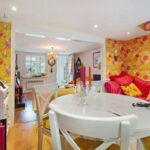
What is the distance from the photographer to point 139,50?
185 inches

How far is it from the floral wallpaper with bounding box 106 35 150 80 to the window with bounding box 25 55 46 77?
15.0ft

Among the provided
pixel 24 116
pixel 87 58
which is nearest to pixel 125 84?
pixel 24 116

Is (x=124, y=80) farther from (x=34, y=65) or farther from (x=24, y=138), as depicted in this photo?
(x=34, y=65)

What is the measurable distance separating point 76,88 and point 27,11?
1.79 m

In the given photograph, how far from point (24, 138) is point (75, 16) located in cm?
248

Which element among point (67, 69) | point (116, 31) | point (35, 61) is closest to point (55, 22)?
point (116, 31)

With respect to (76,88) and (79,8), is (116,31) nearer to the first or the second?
(79,8)

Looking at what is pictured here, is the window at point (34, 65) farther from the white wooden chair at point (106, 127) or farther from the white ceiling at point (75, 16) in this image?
the white wooden chair at point (106, 127)

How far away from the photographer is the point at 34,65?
315 inches

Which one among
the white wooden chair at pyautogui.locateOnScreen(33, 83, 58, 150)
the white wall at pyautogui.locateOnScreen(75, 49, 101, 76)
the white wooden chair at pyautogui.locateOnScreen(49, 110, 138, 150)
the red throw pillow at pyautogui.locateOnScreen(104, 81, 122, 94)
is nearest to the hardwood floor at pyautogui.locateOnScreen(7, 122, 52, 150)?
the white wooden chair at pyautogui.locateOnScreen(33, 83, 58, 150)

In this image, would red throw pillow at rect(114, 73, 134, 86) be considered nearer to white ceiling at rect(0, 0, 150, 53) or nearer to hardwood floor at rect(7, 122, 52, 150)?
white ceiling at rect(0, 0, 150, 53)

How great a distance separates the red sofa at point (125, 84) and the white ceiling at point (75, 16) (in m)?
1.38

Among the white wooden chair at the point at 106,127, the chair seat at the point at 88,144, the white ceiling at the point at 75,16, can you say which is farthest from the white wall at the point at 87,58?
the white wooden chair at the point at 106,127

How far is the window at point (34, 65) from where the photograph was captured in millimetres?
7750
